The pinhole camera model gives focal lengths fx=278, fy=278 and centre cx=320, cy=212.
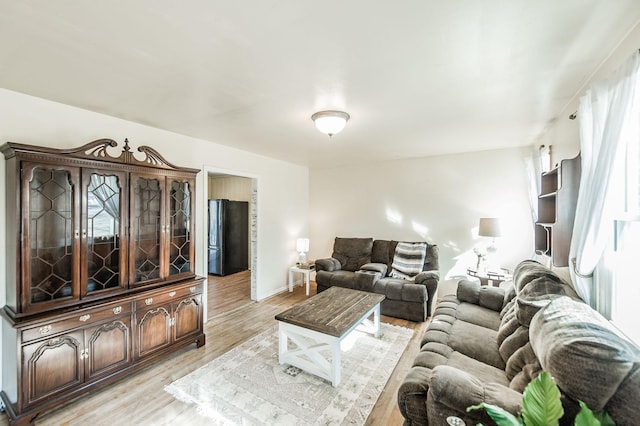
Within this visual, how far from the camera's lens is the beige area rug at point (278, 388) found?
6.73 feet

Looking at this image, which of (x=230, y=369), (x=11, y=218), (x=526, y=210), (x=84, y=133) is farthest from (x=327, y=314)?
(x=526, y=210)

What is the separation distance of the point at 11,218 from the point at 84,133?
95 cm

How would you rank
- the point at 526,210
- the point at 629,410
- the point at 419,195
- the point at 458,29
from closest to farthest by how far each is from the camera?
the point at 629,410 → the point at 458,29 → the point at 526,210 → the point at 419,195

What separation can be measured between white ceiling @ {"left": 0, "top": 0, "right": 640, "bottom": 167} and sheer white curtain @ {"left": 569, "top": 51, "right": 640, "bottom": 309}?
11.9 inches

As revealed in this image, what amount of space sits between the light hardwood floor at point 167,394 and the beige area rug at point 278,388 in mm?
80

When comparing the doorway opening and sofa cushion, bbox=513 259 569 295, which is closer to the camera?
sofa cushion, bbox=513 259 569 295

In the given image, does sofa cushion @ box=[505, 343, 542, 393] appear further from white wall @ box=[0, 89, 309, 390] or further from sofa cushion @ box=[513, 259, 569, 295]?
white wall @ box=[0, 89, 309, 390]

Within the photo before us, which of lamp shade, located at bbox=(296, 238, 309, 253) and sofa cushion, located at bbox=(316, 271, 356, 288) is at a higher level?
lamp shade, located at bbox=(296, 238, 309, 253)

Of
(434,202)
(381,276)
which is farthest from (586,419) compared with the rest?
(434,202)

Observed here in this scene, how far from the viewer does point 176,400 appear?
2.21m

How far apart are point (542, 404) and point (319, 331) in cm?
170

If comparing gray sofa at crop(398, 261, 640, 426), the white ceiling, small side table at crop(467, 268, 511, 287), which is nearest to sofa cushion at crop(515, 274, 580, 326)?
gray sofa at crop(398, 261, 640, 426)

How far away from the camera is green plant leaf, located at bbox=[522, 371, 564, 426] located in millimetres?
942

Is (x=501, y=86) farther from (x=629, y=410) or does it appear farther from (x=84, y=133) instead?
(x=84, y=133)
